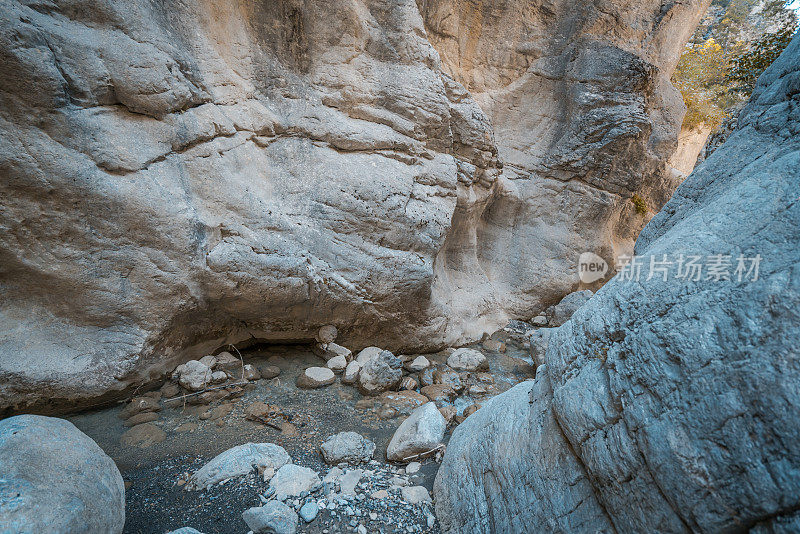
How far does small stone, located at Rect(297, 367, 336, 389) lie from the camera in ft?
14.9

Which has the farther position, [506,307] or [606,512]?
[506,307]

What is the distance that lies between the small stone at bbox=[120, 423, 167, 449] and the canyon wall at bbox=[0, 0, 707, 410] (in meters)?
0.53

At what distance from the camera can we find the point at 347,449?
338 cm

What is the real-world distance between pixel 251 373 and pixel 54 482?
2.41m

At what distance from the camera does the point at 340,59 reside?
5.30 meters

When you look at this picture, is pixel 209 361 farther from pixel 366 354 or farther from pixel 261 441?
pixel 366 354

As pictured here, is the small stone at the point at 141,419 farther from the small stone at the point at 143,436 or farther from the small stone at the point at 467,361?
the small stone at the point at 467,361

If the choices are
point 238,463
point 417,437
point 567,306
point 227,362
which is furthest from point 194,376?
point 567,306

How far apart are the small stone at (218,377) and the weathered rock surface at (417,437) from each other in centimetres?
216

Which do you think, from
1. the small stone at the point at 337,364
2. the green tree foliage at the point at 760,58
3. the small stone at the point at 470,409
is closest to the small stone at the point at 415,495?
the small stone at the point at 470,409

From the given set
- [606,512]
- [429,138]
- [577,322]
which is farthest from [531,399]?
[429,138]

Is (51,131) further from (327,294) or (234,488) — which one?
(234,488)

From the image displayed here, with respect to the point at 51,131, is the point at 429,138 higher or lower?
higher

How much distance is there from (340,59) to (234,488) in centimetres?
529
